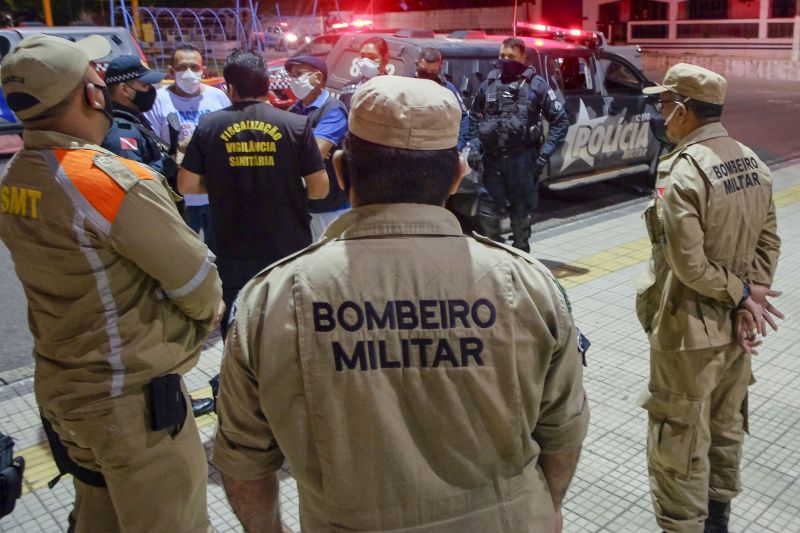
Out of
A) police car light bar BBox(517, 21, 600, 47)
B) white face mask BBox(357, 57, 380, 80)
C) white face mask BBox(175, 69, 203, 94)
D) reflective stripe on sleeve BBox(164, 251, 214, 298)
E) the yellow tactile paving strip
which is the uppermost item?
police car light bar BBox(517, 21, 600, 47)

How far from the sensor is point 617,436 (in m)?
3.84

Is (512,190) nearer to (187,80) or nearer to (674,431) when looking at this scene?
(187,80)

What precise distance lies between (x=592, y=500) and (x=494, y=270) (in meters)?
2.16

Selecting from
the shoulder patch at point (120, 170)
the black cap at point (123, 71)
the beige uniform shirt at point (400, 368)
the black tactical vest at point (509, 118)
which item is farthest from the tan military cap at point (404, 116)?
the black tactical vest at point (509, 118)

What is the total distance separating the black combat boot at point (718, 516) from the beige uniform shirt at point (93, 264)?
85.3 inches

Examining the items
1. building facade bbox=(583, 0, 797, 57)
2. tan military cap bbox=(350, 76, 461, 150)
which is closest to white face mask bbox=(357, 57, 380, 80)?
tan military cap bbox=(350, 76, 461, 150)

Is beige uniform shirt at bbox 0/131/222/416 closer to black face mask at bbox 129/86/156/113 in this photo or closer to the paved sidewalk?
the paved sidewalk

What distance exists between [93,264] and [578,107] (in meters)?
7.12

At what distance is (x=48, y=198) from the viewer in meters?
2.12

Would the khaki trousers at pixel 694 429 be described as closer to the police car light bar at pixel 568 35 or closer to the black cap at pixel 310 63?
the black cap at pixel 310 63

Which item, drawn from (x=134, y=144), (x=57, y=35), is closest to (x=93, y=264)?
(x=134, y=144)

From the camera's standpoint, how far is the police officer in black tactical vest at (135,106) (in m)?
3.43

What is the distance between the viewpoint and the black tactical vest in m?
5.97

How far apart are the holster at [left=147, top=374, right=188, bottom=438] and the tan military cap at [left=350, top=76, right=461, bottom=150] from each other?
114 cm
